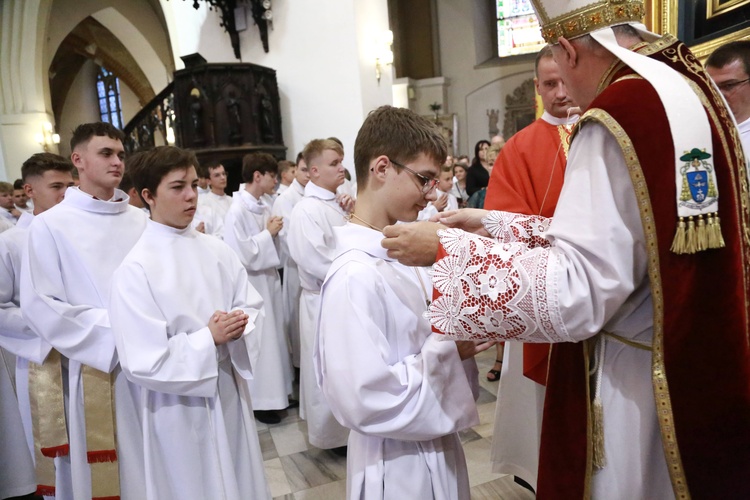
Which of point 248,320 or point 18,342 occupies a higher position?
point 248,320

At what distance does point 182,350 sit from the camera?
1979 mm

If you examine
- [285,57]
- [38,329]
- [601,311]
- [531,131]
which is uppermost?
[285,57]

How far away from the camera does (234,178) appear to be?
749 centimetres

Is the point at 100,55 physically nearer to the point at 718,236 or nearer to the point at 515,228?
the point at 515,228

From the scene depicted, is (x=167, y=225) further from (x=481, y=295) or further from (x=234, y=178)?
(x=234, y=178)

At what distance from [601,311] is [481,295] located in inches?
10.0

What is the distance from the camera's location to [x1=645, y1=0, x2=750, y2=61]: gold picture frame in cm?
269

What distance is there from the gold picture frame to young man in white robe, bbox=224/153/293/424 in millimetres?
3083

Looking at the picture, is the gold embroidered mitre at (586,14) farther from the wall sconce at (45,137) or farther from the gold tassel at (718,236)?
the wall sconce at (45,137)

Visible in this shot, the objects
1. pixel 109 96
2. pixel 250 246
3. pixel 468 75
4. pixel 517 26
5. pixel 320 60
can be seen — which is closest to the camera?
pixel 250 246

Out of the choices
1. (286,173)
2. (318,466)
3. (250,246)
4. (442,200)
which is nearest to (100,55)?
(286,173)

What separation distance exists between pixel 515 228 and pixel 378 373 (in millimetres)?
659

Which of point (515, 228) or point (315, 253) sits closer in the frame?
point (515, 228)

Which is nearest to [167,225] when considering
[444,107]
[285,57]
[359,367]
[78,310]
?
[78,310]
